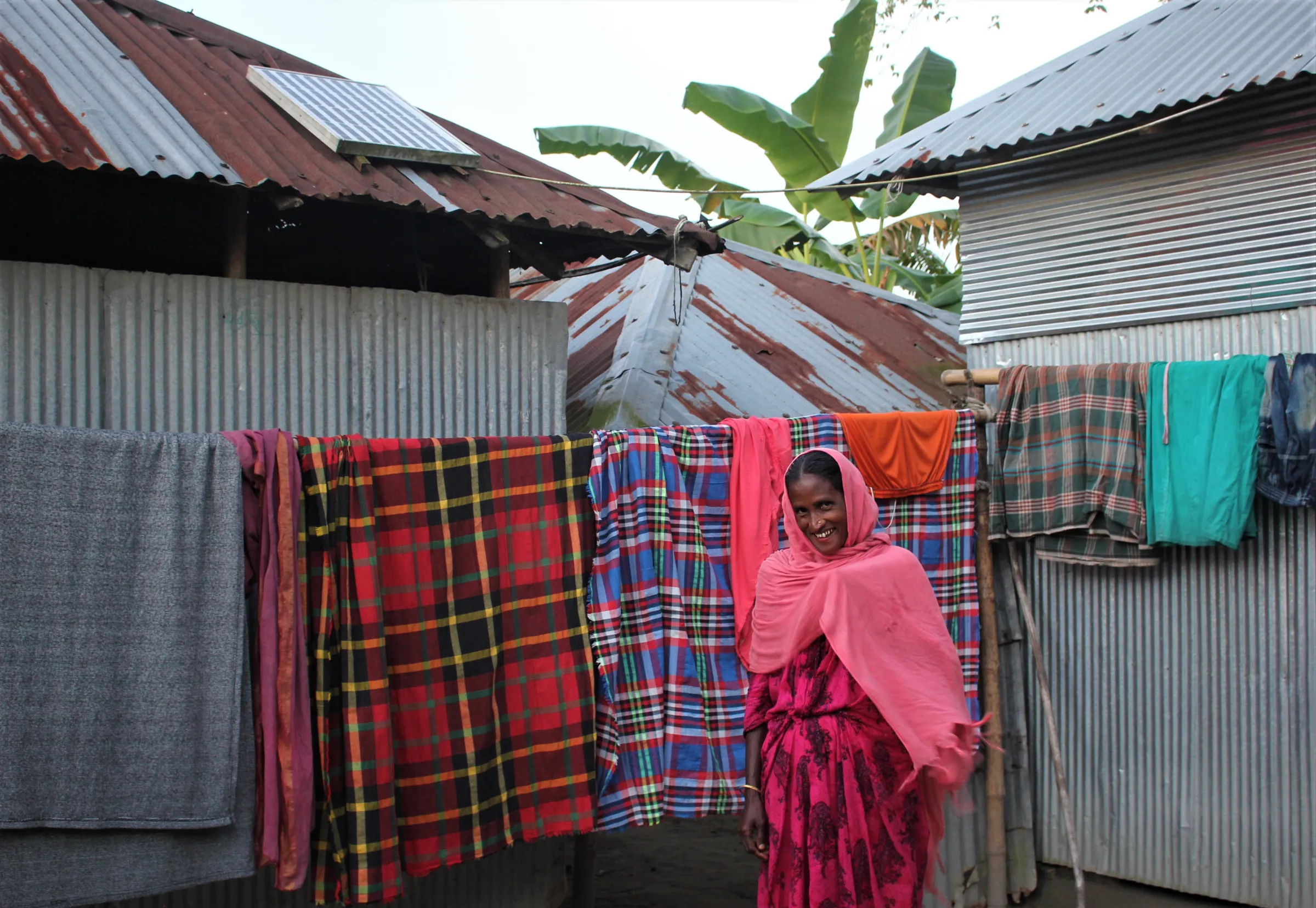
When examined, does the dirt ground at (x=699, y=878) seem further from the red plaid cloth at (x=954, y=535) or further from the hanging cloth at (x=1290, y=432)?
the hanging cloth at (x=1290, y=432)

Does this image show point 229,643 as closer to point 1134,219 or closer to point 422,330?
point 422,330

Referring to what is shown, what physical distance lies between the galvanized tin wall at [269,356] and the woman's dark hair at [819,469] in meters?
1.98

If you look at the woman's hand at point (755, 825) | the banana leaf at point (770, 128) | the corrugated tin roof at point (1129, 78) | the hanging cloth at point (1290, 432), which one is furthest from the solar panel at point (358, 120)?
the banana leaf at point (770, 128)

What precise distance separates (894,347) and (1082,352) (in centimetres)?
331

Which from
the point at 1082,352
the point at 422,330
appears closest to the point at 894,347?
the point at 1082,352

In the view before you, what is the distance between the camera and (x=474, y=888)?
14.7 feet

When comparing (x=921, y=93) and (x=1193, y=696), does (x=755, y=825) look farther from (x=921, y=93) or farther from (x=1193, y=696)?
(x=921, y=93)

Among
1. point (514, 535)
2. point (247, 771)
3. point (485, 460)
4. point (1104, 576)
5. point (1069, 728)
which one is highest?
point (485, 460)

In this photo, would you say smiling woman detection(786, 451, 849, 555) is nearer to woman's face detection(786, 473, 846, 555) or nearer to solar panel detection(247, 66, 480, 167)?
woman's face detection(786, 473, 846, 555)

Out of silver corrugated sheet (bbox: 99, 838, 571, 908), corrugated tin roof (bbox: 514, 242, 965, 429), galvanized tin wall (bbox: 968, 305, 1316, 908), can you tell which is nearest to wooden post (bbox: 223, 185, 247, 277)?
silver corrugated sheet (bbox: 99, 838, 571, 908)

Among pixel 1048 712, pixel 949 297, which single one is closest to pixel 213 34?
pixel 1048 712

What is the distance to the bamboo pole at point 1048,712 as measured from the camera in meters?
5.02

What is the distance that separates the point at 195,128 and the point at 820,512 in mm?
2999

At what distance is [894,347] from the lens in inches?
339
